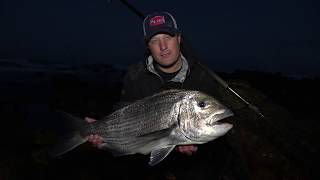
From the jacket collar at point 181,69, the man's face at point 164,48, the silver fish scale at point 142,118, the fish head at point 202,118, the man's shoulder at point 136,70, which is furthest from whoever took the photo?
the man's shoulder at point 136,70

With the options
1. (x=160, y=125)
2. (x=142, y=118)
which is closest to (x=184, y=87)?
(x=142, y=118)

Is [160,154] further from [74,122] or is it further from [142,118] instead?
[74,122]

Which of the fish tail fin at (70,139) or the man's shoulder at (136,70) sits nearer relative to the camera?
the fish tail fin at (70,139)

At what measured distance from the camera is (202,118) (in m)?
3.64

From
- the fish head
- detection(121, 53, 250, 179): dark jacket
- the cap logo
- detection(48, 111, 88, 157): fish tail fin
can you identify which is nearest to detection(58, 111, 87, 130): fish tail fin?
detection(48, 111, 88, 157): fish tail fin

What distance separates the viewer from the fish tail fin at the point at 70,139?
4.51m

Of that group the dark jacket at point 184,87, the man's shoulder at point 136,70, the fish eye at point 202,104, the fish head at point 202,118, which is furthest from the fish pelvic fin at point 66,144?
the fish eye at point 202,104

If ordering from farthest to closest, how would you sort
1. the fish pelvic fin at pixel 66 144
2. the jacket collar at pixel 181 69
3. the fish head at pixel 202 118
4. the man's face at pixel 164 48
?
the jacket collar at pixel 181 69 < the man's face at pixel 164 48 < the fish pelvic fin at pixel 66 144 < the fish head at pixel 202 118

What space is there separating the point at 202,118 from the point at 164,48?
1441 mm

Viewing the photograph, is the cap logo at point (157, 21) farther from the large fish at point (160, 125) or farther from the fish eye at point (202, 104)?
the fish eye at point (202, 104)

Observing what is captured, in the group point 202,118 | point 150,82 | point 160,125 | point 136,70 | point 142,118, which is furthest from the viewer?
point 136,70

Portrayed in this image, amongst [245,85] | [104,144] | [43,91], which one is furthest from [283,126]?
[43,91]

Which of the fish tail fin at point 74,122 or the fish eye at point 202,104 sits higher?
the fish eye at point 202,104

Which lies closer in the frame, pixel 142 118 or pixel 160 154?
pixel 160 154
